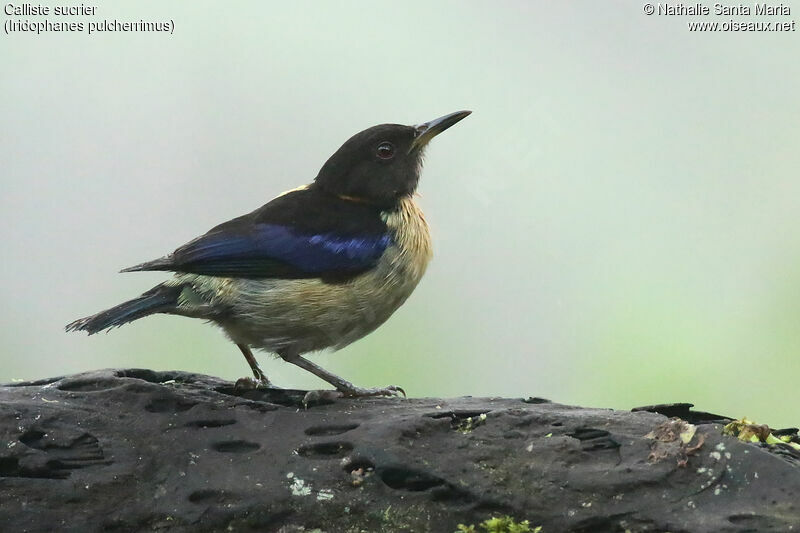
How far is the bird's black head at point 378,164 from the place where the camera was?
17.6 ft

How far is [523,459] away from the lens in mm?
3664

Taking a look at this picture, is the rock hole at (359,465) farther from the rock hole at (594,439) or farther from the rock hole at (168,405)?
the rock hole at (168,405)

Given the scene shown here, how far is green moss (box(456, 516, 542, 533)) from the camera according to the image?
345cm

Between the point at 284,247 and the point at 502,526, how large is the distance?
6.41ft

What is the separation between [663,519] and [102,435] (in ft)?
7.18

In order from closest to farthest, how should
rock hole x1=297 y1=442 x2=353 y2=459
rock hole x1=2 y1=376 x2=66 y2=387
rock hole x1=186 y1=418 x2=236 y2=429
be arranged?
rock hole x1=297 y1=442 x2=353 y2=459, rock hole x1=186 y1=418 x2=236 y2=429, rock hole x1=2 y1=376 x2=66 y2=387

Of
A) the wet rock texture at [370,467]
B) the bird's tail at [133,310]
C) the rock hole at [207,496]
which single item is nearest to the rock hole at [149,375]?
the bird's tail at [133,310]

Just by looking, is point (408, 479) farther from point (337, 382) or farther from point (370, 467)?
point (337, 382)

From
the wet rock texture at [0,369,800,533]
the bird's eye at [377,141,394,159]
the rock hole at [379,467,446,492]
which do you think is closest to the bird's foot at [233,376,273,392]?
the wet rock texture at [0,369,800,533]

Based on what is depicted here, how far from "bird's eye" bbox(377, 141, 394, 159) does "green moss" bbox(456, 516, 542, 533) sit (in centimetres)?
245

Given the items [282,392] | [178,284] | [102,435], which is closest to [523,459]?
[282,392]

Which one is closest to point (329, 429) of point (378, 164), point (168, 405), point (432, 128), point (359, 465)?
point (359, 465)

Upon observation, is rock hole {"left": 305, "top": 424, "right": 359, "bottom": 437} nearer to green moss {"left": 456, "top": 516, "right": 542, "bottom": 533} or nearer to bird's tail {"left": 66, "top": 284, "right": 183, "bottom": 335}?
green moss {"left": 456, "top": 516, "right": 542, "bottom": 533}

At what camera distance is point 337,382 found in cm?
482
